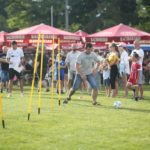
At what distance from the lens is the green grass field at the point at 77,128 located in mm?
8597

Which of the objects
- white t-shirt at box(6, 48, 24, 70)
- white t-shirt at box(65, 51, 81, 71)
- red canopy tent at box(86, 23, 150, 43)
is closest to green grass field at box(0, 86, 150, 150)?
white t-shirt at box(6, 48, 24, 70)

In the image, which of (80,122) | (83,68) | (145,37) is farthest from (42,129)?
(145,37)

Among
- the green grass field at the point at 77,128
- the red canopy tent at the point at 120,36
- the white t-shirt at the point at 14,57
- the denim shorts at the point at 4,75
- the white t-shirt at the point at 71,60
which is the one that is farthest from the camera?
the red canopy tent at the point at 120,36

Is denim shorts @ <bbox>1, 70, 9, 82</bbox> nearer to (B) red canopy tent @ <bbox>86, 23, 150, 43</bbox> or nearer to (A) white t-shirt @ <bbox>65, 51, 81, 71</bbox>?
(A) white t-shirt @ <bbox>65, 51, 81, 71</bbox>

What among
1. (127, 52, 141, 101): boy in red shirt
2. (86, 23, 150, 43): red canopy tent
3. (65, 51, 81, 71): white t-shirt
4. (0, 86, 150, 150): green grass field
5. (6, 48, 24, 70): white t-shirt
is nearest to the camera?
(0, 86, 150, 150): green grass field

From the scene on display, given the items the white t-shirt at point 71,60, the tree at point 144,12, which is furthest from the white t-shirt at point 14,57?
the tree at point 144,12

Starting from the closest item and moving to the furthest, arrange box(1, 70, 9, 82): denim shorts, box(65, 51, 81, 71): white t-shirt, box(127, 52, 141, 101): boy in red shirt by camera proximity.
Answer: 1. box(127, 52, 141, 101): boy in red shirt
2. box(65, 51, 81, 71): white t-shirt
3. box(1, 70, 9, 82): denim shorts

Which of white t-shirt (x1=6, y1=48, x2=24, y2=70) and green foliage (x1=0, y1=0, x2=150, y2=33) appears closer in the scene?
white t-shirt (x1=6, y1=48, x2=24, y2=70)

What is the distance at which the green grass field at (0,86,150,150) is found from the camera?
8.60 m

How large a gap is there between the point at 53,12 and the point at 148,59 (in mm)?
26735

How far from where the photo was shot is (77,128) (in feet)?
33.7

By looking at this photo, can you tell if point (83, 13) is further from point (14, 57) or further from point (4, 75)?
point (14, 57)

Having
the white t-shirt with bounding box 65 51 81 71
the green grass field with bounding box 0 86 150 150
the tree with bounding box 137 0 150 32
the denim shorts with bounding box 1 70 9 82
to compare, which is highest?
the tree with bounding box 137 0 150 32

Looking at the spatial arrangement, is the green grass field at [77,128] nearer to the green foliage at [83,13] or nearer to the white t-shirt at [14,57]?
the white t-shirt at [14,57]
